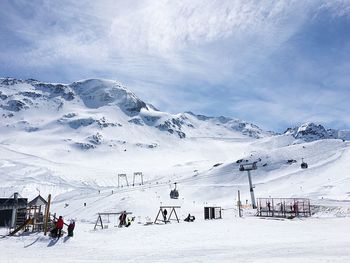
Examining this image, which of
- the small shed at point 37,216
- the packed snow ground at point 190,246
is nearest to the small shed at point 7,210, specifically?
the small shed at point 37,216

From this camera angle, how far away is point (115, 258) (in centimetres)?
2150

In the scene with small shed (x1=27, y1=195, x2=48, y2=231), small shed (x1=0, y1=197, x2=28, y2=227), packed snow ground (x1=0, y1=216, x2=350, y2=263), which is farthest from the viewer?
small shed (x1=0, y1=197, x2=28, y2=227)

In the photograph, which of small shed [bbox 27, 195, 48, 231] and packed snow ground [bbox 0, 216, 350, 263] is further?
small shed [bbox 27, 195, 48, 231]

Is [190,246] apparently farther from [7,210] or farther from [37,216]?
[7,210]

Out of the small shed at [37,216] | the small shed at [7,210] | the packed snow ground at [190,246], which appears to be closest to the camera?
the packed snow ground at [190,246]

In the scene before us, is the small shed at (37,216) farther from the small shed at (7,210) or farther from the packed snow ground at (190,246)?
the small shed at (7,210)

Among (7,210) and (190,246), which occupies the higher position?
(7,210)

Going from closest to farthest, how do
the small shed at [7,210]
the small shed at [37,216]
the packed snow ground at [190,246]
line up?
1. the packed snow ground at [190,246]
2. the small shed at [37,216]
3. the small shed at [7,210]

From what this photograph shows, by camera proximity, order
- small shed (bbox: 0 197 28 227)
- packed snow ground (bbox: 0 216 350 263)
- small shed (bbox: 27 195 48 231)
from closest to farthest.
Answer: packed snow ground (bbox: 0 216 350 263)
small shed (bbox: 27 195 48 231)
small shed (bbox: 0 197 28 227)

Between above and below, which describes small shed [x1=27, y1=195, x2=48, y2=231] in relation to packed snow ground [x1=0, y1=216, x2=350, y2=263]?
above

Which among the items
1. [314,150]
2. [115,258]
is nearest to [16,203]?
[115,258]

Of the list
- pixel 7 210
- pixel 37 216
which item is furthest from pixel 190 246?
pixel 7 210

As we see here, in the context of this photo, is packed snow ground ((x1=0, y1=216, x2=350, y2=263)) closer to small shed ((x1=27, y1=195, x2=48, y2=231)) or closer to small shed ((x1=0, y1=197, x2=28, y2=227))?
small shed ((x1=27, y1=195, x2=48, y2=231))

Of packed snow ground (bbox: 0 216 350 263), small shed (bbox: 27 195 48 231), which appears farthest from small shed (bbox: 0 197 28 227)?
packed snow ground (bbox: 0 216 350 263)
